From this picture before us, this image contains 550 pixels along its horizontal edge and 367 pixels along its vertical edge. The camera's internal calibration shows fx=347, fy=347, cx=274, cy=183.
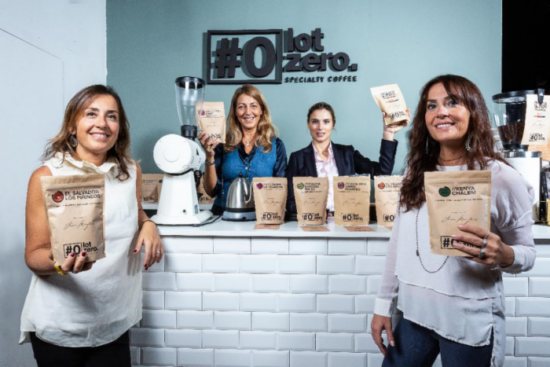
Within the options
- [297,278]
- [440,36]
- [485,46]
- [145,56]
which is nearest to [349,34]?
[440,36]

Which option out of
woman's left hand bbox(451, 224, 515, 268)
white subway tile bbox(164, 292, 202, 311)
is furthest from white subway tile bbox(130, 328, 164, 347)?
woman's left hand bbox(451, 224, 515, 268)

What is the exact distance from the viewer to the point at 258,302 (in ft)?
4.63

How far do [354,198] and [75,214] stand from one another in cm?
108

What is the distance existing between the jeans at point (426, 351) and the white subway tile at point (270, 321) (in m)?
0.41

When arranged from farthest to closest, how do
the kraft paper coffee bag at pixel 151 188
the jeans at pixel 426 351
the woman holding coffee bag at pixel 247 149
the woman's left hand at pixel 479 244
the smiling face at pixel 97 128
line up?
1. the kraft paper coffee bag at pixel 151 188
2. the woman holding coffee bag at pixel 247 149
3. the smiling face at pixel 97 128
4. the jeans at pixel 426 351
5. the woman's left hand at pixel 479 244

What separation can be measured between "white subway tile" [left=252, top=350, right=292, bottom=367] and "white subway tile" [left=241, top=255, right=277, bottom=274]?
13.1 inches

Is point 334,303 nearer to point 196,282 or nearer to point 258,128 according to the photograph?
point 196,282

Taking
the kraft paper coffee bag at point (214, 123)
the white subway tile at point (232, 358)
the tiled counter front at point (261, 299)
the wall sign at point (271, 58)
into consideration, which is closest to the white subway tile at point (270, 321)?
the tiled counter front at point (261, 299)

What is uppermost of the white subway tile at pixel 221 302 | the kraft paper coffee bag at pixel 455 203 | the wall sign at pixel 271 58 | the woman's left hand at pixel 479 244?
the wall sign at pixel 271 58

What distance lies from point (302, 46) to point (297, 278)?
98.4 inches

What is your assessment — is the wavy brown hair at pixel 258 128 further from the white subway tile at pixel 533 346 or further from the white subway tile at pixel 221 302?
the white subway tile at pixel 533 346

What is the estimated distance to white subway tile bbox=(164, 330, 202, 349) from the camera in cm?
142

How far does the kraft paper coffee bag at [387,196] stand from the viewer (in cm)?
154

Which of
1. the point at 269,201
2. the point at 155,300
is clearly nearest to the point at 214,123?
the point at 269,201
